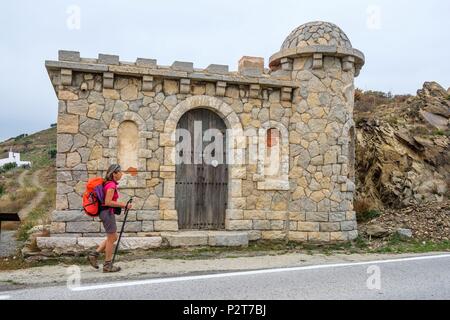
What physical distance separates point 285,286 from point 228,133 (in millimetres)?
4617

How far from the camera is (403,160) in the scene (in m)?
13.8

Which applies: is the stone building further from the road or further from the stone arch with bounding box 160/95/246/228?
the road

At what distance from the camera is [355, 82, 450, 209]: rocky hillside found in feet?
43.4

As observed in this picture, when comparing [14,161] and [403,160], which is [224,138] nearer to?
[403,160]

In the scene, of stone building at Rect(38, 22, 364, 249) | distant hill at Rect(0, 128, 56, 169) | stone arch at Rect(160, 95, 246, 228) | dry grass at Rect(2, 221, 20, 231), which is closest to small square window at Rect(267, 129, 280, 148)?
stone building at Rect(38, 22, 364, 249)

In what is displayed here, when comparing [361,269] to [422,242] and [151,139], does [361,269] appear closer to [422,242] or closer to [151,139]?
[422,242]

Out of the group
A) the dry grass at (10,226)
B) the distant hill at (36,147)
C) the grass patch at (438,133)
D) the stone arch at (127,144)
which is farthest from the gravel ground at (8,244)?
the distant hill at (36,147)

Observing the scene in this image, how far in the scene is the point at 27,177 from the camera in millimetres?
31938

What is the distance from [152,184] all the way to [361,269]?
449 centimetres

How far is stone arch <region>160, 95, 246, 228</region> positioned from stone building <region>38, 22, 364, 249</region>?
2 cm

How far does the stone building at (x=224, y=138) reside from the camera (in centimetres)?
873
